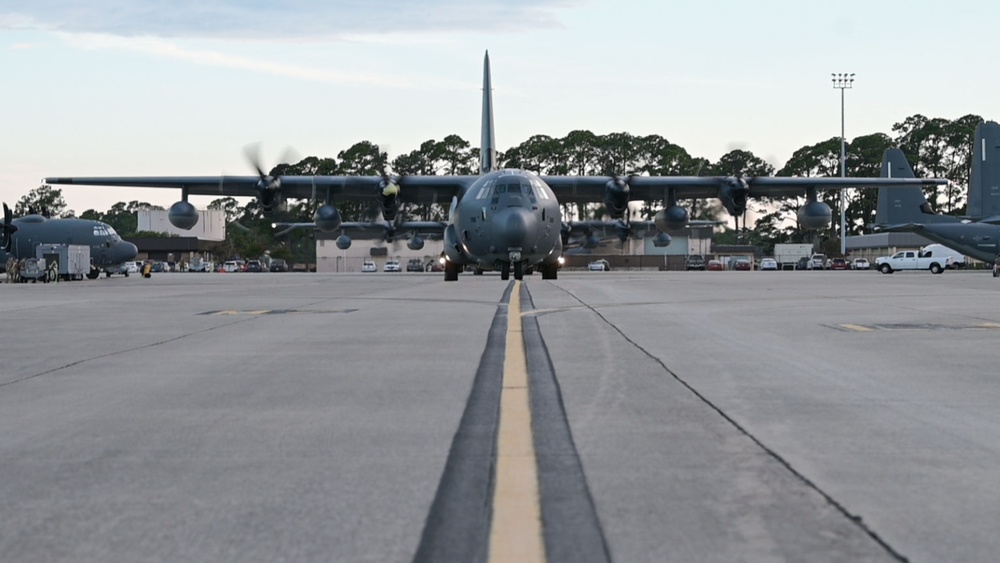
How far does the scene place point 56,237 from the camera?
5522 cm

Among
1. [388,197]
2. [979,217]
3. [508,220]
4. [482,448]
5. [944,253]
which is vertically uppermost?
[388,197]

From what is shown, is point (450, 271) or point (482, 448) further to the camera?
point (450, 271)

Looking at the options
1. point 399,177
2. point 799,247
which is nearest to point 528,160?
point 799,247

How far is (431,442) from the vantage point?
625cm

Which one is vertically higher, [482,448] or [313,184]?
[313,184]

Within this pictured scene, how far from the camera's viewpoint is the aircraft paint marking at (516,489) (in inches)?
155

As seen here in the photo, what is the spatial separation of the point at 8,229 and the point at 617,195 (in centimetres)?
3145

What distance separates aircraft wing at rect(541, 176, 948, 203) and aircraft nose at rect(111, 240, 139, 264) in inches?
1054

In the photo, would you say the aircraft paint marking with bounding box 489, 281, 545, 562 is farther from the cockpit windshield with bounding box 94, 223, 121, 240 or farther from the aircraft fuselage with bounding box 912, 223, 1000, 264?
the aircraft fuselage with bounding box 912, 223, 1000, 264

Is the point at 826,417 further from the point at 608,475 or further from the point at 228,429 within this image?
the point at 228,429

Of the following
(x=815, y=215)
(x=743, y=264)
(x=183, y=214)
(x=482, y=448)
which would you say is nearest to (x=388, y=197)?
(x=183, y=214)

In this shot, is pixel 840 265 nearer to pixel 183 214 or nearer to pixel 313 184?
pixel 313 184

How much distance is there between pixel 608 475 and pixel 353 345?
809cm

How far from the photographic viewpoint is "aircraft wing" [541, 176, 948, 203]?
43875 mm
